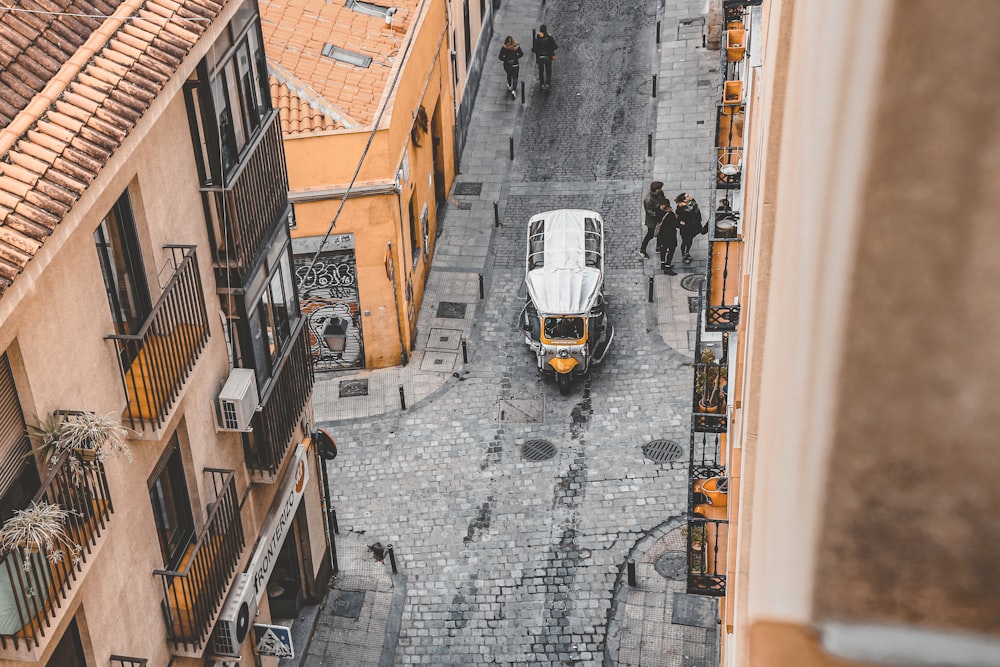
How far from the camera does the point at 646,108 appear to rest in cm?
3641

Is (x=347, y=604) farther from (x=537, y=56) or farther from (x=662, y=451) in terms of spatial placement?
(x=537, y=56)

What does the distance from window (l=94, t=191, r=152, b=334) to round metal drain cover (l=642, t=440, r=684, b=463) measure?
13821 mm

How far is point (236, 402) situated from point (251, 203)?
2.67 metres

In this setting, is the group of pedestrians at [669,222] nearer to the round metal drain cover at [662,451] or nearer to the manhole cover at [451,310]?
the manhole cover at [451,310]

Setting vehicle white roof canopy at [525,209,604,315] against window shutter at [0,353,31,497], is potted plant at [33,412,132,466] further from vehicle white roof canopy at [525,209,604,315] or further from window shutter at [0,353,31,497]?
vehicle white roof canopy at [525,209,604,315]

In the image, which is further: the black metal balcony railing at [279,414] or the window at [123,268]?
the black metal balcony railing at [279,414]

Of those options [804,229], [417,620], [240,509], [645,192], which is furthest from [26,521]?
[645,192]

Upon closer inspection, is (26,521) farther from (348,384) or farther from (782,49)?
(348,384)

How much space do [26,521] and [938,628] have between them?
30.2 feet

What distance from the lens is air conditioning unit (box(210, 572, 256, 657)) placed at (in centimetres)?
1562

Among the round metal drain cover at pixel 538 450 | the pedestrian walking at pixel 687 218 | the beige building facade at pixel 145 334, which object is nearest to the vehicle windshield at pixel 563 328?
the round metal drain cover at pixel 538 450

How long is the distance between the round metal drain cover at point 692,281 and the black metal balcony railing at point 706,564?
12835mm

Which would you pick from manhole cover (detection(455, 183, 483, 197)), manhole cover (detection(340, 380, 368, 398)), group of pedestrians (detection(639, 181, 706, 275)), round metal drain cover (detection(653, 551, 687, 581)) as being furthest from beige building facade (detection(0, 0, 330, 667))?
manhole cover (detection(455, 183, 483, 197))

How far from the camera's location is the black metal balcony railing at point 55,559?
10359 mm
